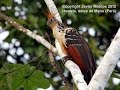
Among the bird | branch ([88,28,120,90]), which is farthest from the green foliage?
branch ([88,28,120,90])

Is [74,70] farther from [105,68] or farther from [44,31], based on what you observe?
[44,31]

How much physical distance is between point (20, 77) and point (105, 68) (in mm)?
503

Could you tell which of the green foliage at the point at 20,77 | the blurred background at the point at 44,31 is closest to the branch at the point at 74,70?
the green foliage at the point at 20,77

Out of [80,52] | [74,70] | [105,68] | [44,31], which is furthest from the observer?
[44,31]

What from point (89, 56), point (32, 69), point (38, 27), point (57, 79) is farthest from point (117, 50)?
point (57, 79)

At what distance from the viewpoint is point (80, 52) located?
60.5 inches

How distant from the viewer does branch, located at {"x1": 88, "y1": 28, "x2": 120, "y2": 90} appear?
1.16 metres

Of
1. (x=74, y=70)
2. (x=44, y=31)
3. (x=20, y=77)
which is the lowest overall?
(x=44, y=31)

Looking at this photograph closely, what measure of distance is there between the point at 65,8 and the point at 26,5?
4.07 feet

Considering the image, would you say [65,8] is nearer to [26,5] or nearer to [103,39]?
[26,5]

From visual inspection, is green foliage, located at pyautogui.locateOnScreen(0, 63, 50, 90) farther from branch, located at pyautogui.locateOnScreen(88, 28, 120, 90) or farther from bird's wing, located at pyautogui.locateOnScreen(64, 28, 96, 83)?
branch, located at pyautogui.locateOnScreen(88, 28, 120, 90)

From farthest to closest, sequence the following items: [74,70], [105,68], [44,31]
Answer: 1. [44,31]
2. [74,70]
3. [105,68]

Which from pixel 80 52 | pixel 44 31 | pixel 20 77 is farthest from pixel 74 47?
pixel 44 31

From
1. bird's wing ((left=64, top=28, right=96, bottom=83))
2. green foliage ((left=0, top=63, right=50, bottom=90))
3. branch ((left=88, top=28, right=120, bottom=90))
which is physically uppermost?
branch ((left=88, top=28, right=120, bottom=90))
